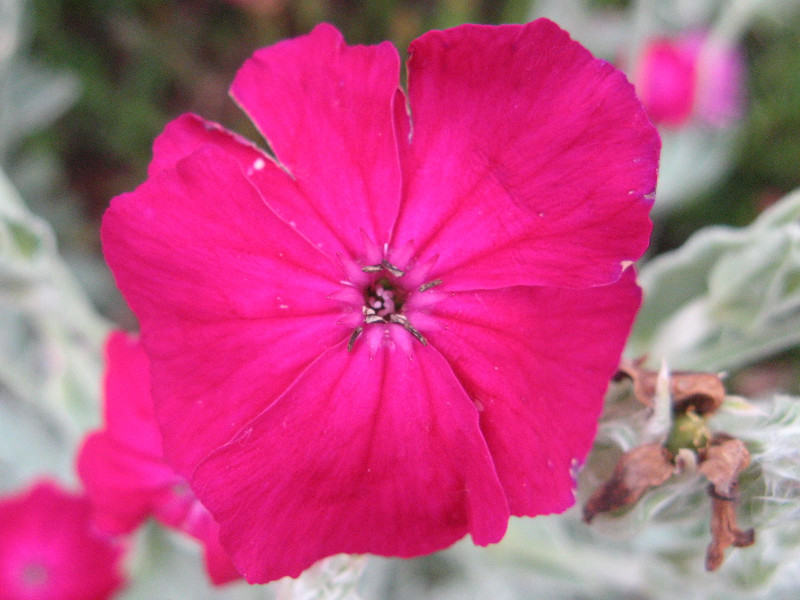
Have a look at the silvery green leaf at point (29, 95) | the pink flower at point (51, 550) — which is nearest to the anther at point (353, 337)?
the pink flower at point (51, 550)

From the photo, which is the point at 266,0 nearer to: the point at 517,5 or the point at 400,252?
Answer: the point at 517,5

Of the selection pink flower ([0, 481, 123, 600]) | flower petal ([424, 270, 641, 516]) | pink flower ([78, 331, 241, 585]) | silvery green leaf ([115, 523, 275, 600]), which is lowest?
silvery green leaf ([115, 523, 275, 600])

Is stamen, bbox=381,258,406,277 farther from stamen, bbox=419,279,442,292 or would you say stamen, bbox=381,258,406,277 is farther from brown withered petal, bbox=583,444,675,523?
brown withered petal, bbox=583,444,675,523

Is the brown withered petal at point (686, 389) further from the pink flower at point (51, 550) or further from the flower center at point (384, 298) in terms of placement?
the pink flower at point (51, 550)

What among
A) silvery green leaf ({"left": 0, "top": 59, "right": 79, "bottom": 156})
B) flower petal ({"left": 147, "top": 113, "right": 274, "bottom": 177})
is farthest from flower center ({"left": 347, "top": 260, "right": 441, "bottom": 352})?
silvery green leaf ({"left": 0, "top": 59, "right": 79, "bottom": 156})

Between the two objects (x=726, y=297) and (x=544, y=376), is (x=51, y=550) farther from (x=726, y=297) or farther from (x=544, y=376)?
(x=726, y=297)
